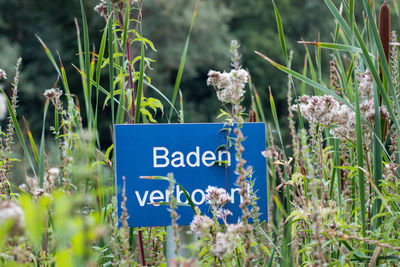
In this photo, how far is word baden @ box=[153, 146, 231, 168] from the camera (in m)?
1.66

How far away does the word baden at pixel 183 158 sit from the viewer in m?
1.66

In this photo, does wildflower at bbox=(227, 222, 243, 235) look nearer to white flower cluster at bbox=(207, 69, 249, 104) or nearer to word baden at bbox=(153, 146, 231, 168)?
white flower cluster at bbox=(207, 69, 249, 104)

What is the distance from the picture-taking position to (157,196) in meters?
1.64

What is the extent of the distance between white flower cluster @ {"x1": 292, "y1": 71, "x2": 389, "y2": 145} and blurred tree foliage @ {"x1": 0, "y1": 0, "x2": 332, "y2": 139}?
13.5 meters

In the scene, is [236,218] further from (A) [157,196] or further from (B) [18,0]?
(B) [18,0]

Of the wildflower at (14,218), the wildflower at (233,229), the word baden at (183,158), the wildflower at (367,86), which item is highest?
the wildflower at (367,86)

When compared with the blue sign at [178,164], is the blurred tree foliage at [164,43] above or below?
above

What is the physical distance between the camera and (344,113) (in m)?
1.42

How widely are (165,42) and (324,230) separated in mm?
15979

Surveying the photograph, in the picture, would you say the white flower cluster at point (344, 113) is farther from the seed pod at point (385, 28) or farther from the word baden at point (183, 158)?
the word baden at point (183, 158)

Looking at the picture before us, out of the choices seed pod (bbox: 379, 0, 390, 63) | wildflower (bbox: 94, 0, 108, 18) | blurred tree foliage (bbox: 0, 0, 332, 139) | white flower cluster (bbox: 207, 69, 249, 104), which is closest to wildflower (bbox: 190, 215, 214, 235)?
white flower cluster (bbox: 207, 69, 249, 104)

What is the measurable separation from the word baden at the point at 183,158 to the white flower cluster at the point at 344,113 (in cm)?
38

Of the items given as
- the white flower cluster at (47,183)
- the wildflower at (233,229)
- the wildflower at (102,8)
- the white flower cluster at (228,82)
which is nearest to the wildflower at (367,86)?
the white flower cluster at (228,82)

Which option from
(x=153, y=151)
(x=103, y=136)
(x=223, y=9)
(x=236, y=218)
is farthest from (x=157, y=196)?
(x=223, y=9)
